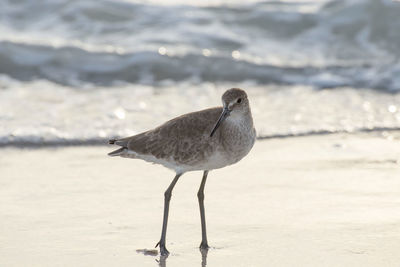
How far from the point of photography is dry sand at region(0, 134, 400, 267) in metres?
5.32

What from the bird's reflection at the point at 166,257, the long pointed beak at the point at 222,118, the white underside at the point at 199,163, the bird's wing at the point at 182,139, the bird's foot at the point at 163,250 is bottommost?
the bird's reflection at the point at 166,257

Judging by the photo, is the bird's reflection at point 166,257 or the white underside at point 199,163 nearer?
the bird's reflection at point 166,257

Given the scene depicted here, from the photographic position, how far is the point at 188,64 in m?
12.7

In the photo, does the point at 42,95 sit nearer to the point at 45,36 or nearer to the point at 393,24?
the point at 45,36

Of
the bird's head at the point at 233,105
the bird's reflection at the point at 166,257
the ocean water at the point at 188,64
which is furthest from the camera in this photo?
the ocean water at the point at 188,64

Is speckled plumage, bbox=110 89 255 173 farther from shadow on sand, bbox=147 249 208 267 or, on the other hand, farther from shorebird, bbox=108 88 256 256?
shadow on sand, bbox=147 249 208 267

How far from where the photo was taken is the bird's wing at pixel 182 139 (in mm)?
5344

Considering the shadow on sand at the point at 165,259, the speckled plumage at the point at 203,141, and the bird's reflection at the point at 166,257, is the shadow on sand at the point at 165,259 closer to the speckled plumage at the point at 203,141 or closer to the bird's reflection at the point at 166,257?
the bird's reflection at the point at 166,257

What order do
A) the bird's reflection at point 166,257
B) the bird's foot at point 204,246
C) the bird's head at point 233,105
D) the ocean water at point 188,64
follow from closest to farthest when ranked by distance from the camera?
the bird's reflection at point 166,257 < the bird's head at point 233,105 < the bird's foot at point 204,246 < the ocean water at point 188,64

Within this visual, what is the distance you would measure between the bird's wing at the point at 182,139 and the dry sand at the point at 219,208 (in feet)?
2.02

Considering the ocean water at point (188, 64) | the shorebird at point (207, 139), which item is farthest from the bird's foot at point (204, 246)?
the ocean water at point (188, 64)

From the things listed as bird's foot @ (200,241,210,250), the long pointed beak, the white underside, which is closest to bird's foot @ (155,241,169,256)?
bird's foot @ (200,241,210,250)

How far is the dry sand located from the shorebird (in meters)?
0.35

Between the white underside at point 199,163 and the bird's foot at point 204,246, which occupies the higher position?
the white underside at point 199,163
